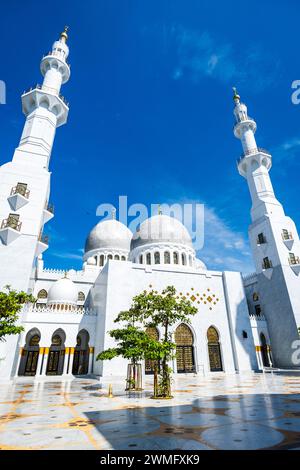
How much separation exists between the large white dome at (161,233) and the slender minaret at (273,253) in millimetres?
7324

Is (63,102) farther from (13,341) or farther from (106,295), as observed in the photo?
(13,341)

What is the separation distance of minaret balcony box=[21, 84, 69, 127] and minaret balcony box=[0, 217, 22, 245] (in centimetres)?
1255

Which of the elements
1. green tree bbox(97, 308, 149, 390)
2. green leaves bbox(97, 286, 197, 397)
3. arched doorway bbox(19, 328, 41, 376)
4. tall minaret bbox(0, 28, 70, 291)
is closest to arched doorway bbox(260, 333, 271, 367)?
green tree bbox(97, 308, 149, 390)

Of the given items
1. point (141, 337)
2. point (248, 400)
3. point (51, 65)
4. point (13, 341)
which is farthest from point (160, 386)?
point (51, 65)

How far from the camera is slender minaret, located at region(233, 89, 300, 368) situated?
23.3m

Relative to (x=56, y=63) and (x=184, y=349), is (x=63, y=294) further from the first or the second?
(x=56, y=63)

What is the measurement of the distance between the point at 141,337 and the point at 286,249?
1868cm

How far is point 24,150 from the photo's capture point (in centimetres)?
2275

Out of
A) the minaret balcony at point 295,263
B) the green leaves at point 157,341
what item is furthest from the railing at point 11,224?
the minaret balcony at point 295,263

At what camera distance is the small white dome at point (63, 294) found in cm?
2445

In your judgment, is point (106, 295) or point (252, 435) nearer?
point (252, 435)

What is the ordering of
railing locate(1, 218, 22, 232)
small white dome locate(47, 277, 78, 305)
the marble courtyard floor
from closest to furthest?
the marble courtyard floor → railing locate(1, 218, 22, 232) → small white dome locate(47, 277, 78, 305)

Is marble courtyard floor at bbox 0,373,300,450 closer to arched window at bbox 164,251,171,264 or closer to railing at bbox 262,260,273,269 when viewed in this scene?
railing at bbox 262,260,273,269

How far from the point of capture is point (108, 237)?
3484cm
